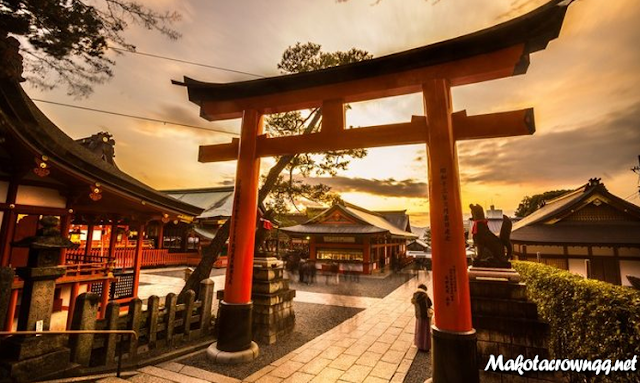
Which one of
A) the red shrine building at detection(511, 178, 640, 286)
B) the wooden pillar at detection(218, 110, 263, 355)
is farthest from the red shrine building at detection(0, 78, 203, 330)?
the red shrine building at detection(511, 178, 640, 286)

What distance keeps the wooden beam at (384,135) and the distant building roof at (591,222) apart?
46.1 ft

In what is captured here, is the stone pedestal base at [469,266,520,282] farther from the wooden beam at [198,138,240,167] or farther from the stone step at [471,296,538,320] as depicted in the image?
the wooden beam at [198,138,240,167]

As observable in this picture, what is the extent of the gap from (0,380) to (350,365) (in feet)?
17.6

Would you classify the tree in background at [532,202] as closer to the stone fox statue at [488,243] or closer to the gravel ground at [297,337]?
the gravel ground at [297,337]

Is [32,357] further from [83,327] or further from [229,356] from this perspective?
[229,356]

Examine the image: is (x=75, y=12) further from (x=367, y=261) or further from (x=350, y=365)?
(x=367, y=261)

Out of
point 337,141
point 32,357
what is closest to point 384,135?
point 337,141

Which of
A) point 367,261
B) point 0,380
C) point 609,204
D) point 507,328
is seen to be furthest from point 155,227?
point 609,204

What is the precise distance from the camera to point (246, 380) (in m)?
4.86

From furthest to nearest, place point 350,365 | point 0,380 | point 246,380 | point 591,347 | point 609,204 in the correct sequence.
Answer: point 609,204 < point 350,365 < point 246,380 < point 591,347 < point 0,380

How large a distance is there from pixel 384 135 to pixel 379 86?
1.05 meters

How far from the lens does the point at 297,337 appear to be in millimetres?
7410

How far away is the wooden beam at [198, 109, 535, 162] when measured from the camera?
4.55 metres

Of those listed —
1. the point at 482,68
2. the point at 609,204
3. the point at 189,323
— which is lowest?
the point at 189,323
